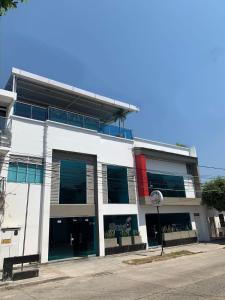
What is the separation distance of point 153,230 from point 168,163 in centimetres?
693

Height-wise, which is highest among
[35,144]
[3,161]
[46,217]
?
[35,144]

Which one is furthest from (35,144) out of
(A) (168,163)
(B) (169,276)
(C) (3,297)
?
(A) (168,163)

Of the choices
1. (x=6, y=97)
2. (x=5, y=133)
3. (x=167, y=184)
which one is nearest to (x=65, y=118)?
(x=6, y=97)

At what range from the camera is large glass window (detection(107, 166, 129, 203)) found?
2266 cm

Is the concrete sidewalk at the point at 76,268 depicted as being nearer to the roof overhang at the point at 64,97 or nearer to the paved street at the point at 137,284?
the paved street at the point at 137,284

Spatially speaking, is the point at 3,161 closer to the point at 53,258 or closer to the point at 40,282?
the point at 53,258

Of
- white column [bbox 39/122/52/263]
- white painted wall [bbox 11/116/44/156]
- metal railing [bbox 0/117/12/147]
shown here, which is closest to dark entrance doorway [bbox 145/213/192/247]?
white column [bbox 39/122/52/263]

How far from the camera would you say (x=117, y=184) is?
918 inches

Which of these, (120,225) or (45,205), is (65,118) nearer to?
(45,205)

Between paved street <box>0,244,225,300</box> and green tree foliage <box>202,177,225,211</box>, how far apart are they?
1267 centimetres

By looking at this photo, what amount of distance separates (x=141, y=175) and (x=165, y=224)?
5419 millimetres

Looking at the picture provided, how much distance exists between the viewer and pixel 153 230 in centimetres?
2434

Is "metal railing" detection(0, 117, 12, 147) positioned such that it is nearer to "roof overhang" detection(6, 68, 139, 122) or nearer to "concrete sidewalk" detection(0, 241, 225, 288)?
"roof overhang" detection(6, 68, 139, 122)

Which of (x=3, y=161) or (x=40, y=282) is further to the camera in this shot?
(x=3, y=161)
